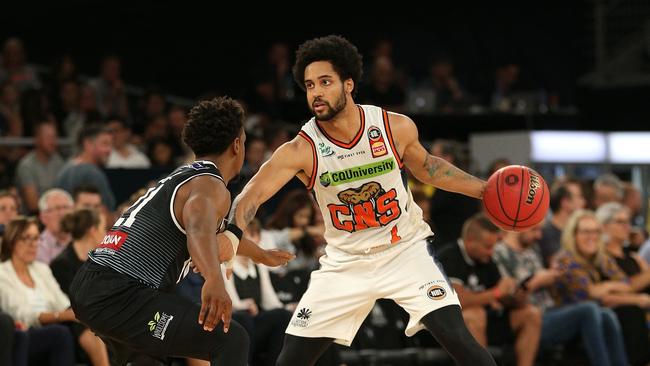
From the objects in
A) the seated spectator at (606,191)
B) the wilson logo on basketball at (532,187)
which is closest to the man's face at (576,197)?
the seated spectator at (606,191)

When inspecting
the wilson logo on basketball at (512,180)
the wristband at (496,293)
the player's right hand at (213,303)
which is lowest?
the wristband at (496,293)

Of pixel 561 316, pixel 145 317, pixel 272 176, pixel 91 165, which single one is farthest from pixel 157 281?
pixel 561 316

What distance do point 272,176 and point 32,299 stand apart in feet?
9.11

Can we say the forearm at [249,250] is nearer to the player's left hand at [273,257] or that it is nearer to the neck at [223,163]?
the player's left hand at [273,257]

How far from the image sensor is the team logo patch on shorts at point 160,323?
5051 millimetres

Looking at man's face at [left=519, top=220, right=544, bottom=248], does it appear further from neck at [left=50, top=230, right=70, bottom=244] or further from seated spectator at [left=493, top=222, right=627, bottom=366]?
neck at [left=50, top=230, right=70, bottom=244]

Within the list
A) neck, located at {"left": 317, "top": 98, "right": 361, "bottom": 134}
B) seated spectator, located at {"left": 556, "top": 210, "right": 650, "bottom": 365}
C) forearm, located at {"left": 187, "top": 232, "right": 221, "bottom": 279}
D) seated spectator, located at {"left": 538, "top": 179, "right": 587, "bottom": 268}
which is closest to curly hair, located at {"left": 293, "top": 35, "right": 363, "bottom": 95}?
neck, located at {"left": 317, "top": 98, "right": 361, "bottom": 134}

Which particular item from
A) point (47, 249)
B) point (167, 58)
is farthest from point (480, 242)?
point (167, 58)

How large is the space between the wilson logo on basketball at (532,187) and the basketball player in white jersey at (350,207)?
2.02ft

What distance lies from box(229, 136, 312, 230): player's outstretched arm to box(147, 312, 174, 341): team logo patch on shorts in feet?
2.75

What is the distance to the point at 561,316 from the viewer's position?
9594 millimetres

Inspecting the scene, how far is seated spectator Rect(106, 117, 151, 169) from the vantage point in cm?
1080

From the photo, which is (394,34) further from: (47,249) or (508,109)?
(47,249)

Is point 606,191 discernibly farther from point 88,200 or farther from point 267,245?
point 88,200
